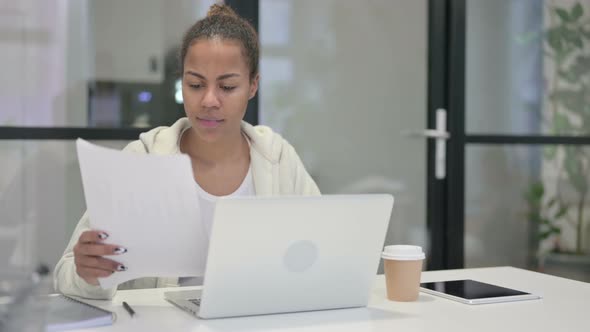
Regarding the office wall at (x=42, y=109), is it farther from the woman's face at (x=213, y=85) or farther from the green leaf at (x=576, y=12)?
the green leaf at (x=576, y=12)

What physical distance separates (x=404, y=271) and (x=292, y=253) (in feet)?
0.99

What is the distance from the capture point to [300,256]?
1.24 m

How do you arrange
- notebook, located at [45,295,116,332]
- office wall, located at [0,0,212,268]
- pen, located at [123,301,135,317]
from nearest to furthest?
notebook, located at [45,295,116,332], pen, located at [123,301,135,317], office wall, located at [0,0,212,268]

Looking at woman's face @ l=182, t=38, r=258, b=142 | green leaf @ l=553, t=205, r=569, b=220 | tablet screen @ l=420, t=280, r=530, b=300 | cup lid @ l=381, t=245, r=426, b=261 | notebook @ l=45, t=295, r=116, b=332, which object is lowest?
green leaf @ l=553, t=205, r=569, b=220

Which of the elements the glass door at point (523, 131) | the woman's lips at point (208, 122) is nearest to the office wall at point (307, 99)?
the glass door at point (523, 131)

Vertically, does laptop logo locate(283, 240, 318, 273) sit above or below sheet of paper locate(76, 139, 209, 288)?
below

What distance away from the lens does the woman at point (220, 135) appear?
176 cm

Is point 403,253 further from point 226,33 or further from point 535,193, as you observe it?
point 535,193

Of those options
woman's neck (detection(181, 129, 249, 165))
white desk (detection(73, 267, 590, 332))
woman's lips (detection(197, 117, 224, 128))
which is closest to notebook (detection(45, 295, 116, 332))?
white desk (detection(73, 267, 590, 332))

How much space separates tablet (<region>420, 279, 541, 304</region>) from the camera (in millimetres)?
1431

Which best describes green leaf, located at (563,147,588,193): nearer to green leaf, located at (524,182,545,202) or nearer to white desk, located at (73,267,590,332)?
green leaf, located at (524,182,545,202)

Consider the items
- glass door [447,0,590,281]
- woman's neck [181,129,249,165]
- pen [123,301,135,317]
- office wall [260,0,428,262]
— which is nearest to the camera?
pen [123,301,135,317]

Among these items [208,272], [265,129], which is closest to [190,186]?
[208,272]

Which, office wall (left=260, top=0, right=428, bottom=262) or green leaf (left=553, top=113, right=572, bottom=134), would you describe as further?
green leaf (left=553, top=113, right=572, bottom=134)
